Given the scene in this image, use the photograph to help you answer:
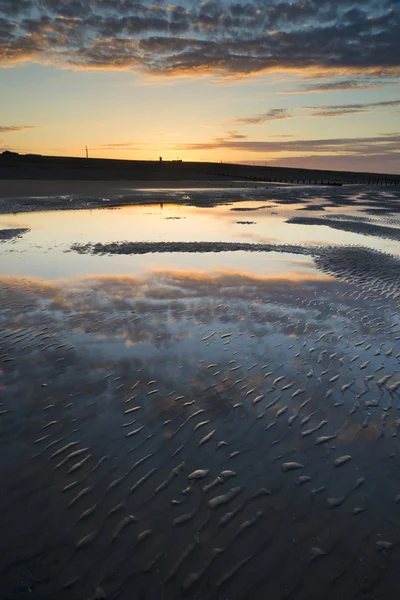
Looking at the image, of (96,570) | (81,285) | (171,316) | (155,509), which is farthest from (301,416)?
(81,285)

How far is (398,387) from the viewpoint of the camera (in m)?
8.52

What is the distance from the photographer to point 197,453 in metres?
6.45

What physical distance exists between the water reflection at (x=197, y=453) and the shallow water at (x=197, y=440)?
0.09 ft

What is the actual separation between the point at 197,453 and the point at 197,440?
12.7 inches

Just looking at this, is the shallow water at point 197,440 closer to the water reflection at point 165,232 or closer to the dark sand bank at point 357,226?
the water reflection at point 165,232

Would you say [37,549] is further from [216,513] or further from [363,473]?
[363,473]

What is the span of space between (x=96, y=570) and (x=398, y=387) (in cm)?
688

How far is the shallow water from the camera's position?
15.3 ft

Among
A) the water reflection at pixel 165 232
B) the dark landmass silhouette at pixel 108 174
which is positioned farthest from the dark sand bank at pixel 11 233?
the dark landmass silhouette at pixel 108 174

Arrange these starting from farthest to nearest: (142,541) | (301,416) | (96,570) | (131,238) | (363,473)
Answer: (131,238), (301,416), (363,473), (142,541), (96,570)

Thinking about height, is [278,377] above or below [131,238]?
below

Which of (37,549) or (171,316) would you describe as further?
(171,316)

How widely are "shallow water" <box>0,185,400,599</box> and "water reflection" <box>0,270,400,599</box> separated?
27 millimetres

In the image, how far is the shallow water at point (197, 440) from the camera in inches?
183
